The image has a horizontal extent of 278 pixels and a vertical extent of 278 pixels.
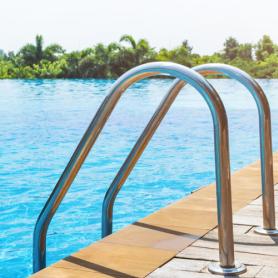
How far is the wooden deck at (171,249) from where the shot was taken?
77.9 inches

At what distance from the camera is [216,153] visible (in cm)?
183

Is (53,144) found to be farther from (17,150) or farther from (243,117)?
(243,117)

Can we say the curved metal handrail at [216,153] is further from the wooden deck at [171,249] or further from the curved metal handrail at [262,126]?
the curved metal handrail at [262,126]

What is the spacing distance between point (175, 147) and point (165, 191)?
3.37m

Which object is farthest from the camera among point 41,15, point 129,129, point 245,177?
point 41,15

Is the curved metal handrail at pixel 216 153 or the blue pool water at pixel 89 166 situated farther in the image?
the blue pool water at pixel 89 166

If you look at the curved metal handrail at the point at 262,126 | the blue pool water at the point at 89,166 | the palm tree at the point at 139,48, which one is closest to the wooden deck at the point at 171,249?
the curved metal handrail at the point at 262,126

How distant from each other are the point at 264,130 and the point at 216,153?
0.42 m

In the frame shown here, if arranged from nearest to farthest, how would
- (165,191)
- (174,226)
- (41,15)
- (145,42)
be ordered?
1. (174,226)
2. (165,191)
3. (145,42)
4. (41,15)

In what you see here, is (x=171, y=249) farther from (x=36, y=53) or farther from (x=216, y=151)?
(x=36, y=53)

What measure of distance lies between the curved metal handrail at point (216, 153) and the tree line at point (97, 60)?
118ft

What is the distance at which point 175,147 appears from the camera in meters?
10.6

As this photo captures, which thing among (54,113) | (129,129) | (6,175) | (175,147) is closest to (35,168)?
(6,175)

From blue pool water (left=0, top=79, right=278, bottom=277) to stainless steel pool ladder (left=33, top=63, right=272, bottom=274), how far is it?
2538 mm
